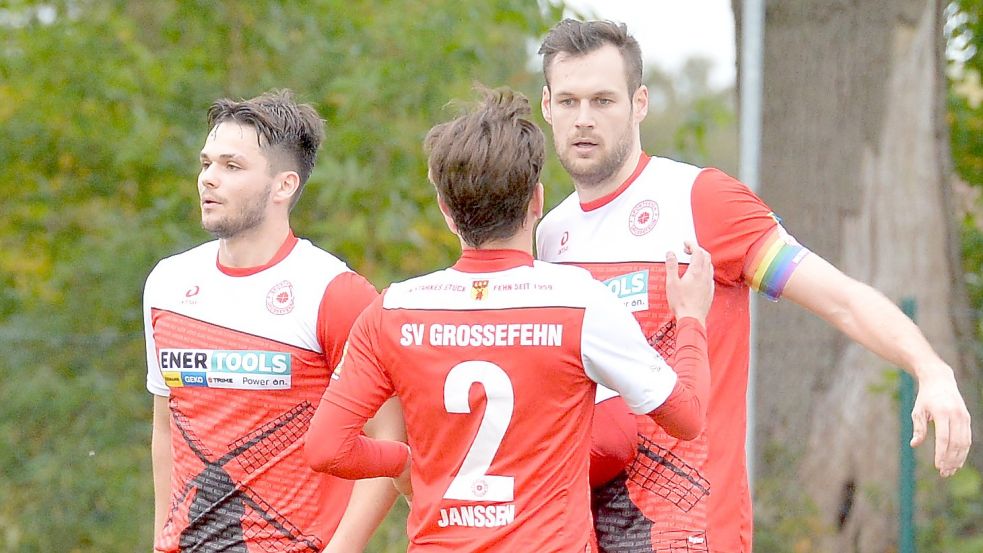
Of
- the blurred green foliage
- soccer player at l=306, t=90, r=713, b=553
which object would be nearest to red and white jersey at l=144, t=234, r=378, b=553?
soccer player at l=306, t=90, r=713, b=553

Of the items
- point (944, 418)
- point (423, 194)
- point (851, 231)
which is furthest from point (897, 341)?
point (423, 194)

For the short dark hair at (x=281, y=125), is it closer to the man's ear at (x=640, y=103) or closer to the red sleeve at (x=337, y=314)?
the red sleeve at (x=337, y=314)

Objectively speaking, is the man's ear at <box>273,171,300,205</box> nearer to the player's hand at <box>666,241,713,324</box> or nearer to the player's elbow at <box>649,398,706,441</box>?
the player's hand at <box>666,241,713,324</box>

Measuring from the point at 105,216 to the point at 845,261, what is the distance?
17.0 feet

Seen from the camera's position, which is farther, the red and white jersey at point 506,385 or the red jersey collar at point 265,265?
the red jersey collar at point 265,265

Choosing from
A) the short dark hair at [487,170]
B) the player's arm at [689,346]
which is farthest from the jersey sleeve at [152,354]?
the player's arm at [689,346]

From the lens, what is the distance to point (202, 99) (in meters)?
8.99

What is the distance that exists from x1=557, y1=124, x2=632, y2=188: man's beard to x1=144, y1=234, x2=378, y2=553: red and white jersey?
0.68m

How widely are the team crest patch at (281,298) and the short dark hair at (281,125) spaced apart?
31 cm

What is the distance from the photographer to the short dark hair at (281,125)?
3.82 m

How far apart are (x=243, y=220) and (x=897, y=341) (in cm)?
181

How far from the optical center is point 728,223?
340cm

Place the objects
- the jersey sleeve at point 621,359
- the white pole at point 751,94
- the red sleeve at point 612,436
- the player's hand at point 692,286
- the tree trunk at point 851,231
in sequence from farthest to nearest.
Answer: the tree trunk at point 851,231 < the white pole at point 751,94 < the red sleeve at point 612,436 < the player's hand at point 692,286 < the jersey sleeve at point 621,359

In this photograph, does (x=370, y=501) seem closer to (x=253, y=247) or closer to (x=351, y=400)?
(x=351, y=400)
